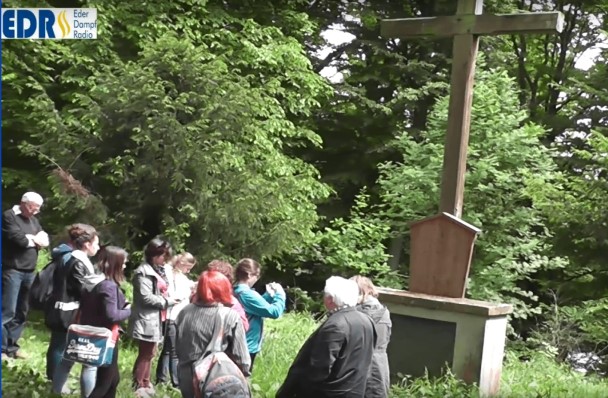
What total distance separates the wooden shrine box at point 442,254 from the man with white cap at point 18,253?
3.80m

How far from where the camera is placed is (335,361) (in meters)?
4.89

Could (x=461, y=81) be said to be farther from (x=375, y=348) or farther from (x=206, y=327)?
(x=206, y=327)

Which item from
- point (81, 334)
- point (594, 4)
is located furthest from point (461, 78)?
point (594, 4)

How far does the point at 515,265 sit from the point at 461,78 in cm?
770

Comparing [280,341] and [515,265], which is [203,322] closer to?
[280,341]

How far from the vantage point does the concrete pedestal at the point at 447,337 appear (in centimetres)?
768

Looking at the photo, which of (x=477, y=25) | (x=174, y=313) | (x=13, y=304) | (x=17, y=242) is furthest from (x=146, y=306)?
(x=477, y=25)

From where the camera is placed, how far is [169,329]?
7.73 m

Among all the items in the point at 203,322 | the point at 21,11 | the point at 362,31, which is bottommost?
the point at 203,322

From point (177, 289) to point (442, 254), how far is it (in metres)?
2.63

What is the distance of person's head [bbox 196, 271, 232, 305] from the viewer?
5.35 metres

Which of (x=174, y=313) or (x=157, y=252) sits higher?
(x=157, y=252)

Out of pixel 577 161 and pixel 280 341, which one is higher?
pixel 577 161

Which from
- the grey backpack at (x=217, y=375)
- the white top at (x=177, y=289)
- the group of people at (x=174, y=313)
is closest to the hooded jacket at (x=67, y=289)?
the group of people at (x=174, y=313)
